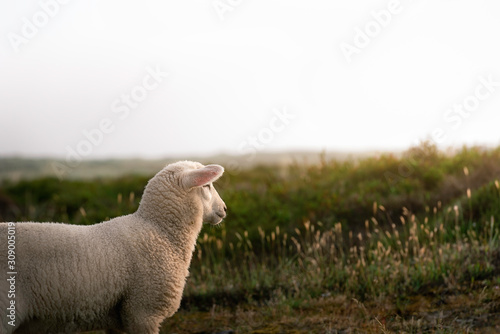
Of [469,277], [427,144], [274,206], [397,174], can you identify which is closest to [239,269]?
[274,206]

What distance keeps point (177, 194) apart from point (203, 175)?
0.35 metres

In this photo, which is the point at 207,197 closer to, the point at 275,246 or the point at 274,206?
the point at 275,246

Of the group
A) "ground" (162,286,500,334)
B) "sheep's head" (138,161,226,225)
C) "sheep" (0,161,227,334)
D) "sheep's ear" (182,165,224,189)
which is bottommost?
"ground" (162,286,500,334)

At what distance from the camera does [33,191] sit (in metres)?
15.4

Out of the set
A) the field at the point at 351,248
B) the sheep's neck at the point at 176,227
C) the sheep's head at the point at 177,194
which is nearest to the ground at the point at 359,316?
the field at the point at 351,248

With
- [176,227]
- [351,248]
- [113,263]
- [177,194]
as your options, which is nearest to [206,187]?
[177,194]

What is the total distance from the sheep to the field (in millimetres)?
1716

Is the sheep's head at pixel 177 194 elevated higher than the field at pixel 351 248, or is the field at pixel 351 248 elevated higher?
the sheep's head at pixel 177 194

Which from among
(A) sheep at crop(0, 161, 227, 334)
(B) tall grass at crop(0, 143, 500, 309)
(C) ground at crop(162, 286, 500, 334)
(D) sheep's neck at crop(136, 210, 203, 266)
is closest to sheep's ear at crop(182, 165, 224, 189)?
(A) sheep at crop(0, 161, 227, 334)

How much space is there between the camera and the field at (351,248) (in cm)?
600

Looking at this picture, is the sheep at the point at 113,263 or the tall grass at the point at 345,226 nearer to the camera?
the sheep at the point at 113,263

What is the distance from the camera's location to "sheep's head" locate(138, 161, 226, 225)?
457cm

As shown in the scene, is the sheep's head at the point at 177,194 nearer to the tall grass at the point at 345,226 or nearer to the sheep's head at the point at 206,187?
the sheep's head at the point at 206,187

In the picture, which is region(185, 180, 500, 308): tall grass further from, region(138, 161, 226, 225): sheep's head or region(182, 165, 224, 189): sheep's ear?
region(182, 165, 224, 189): sheep's ear
